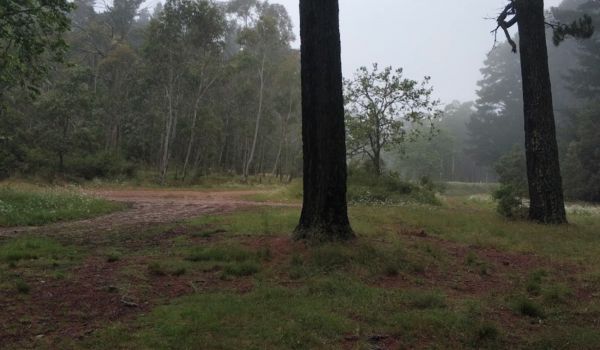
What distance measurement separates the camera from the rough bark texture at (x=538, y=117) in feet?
35.7

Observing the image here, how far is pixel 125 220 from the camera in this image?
1005 cm

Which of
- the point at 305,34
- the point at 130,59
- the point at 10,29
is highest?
the point at 130,59

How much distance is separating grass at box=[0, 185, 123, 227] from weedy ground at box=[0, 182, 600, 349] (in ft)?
7.03

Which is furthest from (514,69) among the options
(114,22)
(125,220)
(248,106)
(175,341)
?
(175,341)

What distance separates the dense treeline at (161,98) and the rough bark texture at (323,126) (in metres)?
17.4

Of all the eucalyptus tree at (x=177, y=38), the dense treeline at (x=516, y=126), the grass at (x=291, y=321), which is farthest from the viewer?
the dense treeline at (x=516, y=126)

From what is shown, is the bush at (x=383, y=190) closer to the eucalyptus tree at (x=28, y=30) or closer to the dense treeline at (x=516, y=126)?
the eucalyptus tree at (x=28, y=30)

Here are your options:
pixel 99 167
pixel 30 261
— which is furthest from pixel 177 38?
pixel 30 261

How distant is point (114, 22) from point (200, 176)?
23012mm

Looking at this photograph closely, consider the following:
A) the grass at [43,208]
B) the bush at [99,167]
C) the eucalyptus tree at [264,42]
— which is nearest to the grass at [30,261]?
the grass at [43,208]

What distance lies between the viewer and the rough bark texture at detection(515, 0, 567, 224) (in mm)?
10875

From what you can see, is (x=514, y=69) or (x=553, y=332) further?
(x=514, y=69)

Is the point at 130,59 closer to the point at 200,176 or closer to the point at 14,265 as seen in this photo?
the point at 200,176

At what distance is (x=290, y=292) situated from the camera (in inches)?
181
